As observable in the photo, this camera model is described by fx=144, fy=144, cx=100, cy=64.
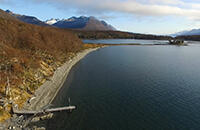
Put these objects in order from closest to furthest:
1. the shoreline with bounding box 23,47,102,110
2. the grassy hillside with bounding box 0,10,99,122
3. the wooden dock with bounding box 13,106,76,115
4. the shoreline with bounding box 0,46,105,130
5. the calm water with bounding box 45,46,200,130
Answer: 1. the shoreline with bounding box 0,46,105,130
2. the calm water with bounding box 45,46,200,130
3. the wooden dock with bounding box 13,106,76,115
4. the grassy hillside with bounding box 0,10,99,122
5. the shoreline with bounding box 23,47,102,110

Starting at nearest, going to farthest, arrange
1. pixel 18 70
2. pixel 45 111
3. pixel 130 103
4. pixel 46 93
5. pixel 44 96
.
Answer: pixel 45 111 < pixel 130 103 < pixel 44 96 < pixel 46 93 < pixel 18 70

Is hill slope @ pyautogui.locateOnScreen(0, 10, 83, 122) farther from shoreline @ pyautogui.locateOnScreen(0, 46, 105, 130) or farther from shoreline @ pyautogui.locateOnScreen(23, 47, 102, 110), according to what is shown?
shoreline @ pyautogui.locateOnScreen(23, 47, 102, 110)

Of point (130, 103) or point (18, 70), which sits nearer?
point (130, 103)

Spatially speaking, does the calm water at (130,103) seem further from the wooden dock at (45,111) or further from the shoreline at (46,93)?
the shoreline at (46,93)

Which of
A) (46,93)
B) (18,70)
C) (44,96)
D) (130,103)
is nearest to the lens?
(130,103)

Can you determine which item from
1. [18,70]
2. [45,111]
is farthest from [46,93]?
[18,70]

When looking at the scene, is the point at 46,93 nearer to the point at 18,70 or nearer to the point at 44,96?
the point at 44,96

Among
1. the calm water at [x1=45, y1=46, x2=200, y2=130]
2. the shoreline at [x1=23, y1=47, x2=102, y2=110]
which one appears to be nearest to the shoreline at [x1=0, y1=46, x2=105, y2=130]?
the shoreline at [x1=23, y1=47, x2=102, y2=110]

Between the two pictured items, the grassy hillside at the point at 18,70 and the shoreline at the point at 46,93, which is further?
the shoreline at the point at 46,93

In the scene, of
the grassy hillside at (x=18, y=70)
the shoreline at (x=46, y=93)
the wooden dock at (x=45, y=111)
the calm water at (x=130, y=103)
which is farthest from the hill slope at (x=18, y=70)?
the calm water at (x=130, y=103)

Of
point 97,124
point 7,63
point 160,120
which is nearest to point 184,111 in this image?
point 160,120

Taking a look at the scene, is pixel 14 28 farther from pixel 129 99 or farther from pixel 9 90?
pixel 129 99
